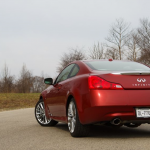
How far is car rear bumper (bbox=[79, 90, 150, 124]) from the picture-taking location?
5410 mm

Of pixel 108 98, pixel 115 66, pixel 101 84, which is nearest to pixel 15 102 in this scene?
pixel 115 66

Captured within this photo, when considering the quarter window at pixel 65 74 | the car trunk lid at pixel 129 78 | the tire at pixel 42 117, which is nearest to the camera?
the car trunk lid at pixel 129 78

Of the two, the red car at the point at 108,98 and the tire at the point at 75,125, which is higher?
the red car at the point at 108,98

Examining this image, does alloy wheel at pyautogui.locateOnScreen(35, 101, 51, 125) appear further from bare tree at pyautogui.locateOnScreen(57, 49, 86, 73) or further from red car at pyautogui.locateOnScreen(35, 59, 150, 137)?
bare tree at pyautogui.locateOnScreen(57, 49, 86, 73)

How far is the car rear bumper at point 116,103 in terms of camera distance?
541cm

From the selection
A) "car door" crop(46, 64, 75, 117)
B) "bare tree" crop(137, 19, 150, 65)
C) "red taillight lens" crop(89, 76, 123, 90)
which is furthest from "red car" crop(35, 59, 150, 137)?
"bare tree" crop(137, 19, 150, 65)

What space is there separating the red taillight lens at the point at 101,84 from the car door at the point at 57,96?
1133mm

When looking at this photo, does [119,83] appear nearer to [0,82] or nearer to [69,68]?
[69,68]

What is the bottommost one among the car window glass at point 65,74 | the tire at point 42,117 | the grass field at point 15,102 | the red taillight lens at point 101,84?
the grass field at point 15,102

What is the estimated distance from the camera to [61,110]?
6.85m

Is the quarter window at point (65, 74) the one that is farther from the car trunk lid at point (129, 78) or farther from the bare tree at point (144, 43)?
the bare tree at point (144, 43)

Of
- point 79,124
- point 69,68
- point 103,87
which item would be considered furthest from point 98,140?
point 69,68

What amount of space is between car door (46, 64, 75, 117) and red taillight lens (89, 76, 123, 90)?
113 cm

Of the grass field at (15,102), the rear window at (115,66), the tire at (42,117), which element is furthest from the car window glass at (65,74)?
the grass field at (15,102)
